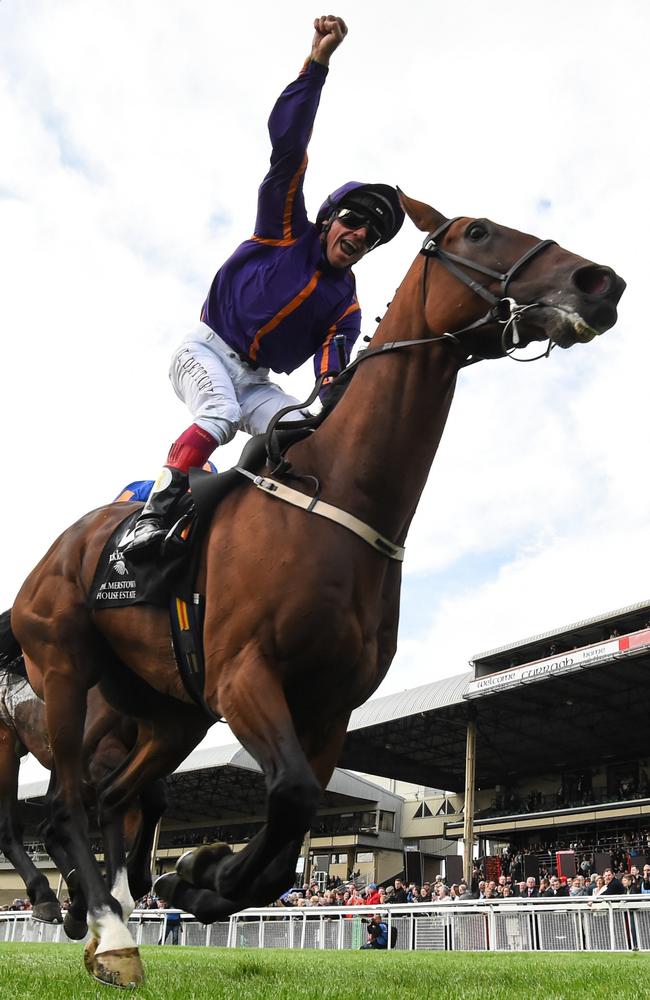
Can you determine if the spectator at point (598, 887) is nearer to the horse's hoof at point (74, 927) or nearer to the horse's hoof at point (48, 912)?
the horse's hoof at point (48, 912)

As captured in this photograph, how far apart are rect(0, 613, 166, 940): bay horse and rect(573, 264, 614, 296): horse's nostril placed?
12.4 ft

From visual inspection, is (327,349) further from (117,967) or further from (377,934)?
(377,934)

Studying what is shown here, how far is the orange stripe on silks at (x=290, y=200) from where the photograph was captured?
450cm

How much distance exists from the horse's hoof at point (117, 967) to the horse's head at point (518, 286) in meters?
3.08

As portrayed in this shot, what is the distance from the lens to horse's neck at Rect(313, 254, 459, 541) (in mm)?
3777

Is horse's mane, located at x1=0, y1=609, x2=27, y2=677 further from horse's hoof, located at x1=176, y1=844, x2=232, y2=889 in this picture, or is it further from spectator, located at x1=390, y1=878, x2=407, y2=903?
spectator, located at x1=390, y1=878, x2=407, y2=903

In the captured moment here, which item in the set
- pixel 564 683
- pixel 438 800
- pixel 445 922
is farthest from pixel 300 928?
pixel 438 800

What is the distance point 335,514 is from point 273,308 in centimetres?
162

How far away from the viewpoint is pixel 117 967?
3738mm

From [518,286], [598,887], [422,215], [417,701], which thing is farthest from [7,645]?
[417,701]

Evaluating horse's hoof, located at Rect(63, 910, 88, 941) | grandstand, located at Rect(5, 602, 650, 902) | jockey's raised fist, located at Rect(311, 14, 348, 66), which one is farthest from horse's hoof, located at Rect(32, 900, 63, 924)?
grandstand, located at Rect(5, 602, 650, 902)

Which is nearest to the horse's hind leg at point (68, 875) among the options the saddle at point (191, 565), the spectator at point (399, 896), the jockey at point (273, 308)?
the saddle at point (191, 565)

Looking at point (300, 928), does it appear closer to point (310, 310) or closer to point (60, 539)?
point (60, 539)

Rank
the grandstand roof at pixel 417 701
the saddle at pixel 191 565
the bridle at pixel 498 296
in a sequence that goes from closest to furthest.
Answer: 1. the bridle at pixel 498 296
2. the saddle at pixel 191 565
3. the grandstand roof at pixel 417 701
